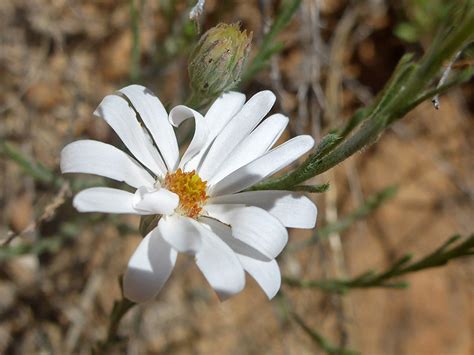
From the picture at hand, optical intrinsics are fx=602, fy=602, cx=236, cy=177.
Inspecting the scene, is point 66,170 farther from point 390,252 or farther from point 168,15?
point 390,252

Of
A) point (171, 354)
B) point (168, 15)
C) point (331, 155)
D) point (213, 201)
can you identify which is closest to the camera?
point (331, 155)

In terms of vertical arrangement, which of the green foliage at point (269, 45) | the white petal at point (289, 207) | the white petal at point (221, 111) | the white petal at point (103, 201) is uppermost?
the white petal at point (103, 201)

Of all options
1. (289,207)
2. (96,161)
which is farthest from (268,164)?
(96,161)

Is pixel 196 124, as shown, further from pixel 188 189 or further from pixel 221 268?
pixel 221 268

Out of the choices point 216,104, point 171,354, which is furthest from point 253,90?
point 216,104

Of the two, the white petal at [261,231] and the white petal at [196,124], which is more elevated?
the white petal at [196,124]

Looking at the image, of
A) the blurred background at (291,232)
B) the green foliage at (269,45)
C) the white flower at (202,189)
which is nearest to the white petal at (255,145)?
the white flower at (202,189)

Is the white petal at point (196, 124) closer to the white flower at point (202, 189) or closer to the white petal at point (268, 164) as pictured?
the white flower at point (202, 189)

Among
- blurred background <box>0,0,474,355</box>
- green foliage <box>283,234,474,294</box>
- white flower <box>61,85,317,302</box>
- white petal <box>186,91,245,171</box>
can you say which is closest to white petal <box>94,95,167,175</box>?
white flower <box>61,85,317,302</box>
